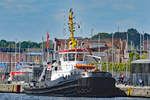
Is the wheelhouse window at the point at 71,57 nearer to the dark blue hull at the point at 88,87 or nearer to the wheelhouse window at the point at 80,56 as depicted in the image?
the wheelhouse window at the point at 80,56

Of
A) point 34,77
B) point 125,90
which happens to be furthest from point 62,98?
point 34,77

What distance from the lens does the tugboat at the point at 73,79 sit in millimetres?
63188

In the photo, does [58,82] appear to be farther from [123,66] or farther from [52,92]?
[123,66]

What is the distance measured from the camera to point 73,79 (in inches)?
2516

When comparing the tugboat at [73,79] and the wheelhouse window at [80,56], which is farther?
the wheelhouse window at [80,56]

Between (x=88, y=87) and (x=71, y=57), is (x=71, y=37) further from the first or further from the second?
(x=88, y=87)

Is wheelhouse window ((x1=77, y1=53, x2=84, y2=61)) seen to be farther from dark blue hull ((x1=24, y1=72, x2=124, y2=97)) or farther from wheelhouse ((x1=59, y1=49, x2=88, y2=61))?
Result: dark blue hull ((x1=24, y1=72, x2=124, y2=97))

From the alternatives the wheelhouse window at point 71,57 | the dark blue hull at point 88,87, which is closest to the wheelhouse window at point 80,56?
the wheelhouse window at point 71,57

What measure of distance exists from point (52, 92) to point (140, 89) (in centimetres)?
1264

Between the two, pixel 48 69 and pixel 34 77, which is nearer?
pixel 48 69

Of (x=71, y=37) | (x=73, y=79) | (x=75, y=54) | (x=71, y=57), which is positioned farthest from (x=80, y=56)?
(x=73, y=79)

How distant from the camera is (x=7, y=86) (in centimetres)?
9194

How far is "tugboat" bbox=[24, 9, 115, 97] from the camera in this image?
6319cm

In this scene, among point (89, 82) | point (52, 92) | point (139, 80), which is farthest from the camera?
point (139, 80)
